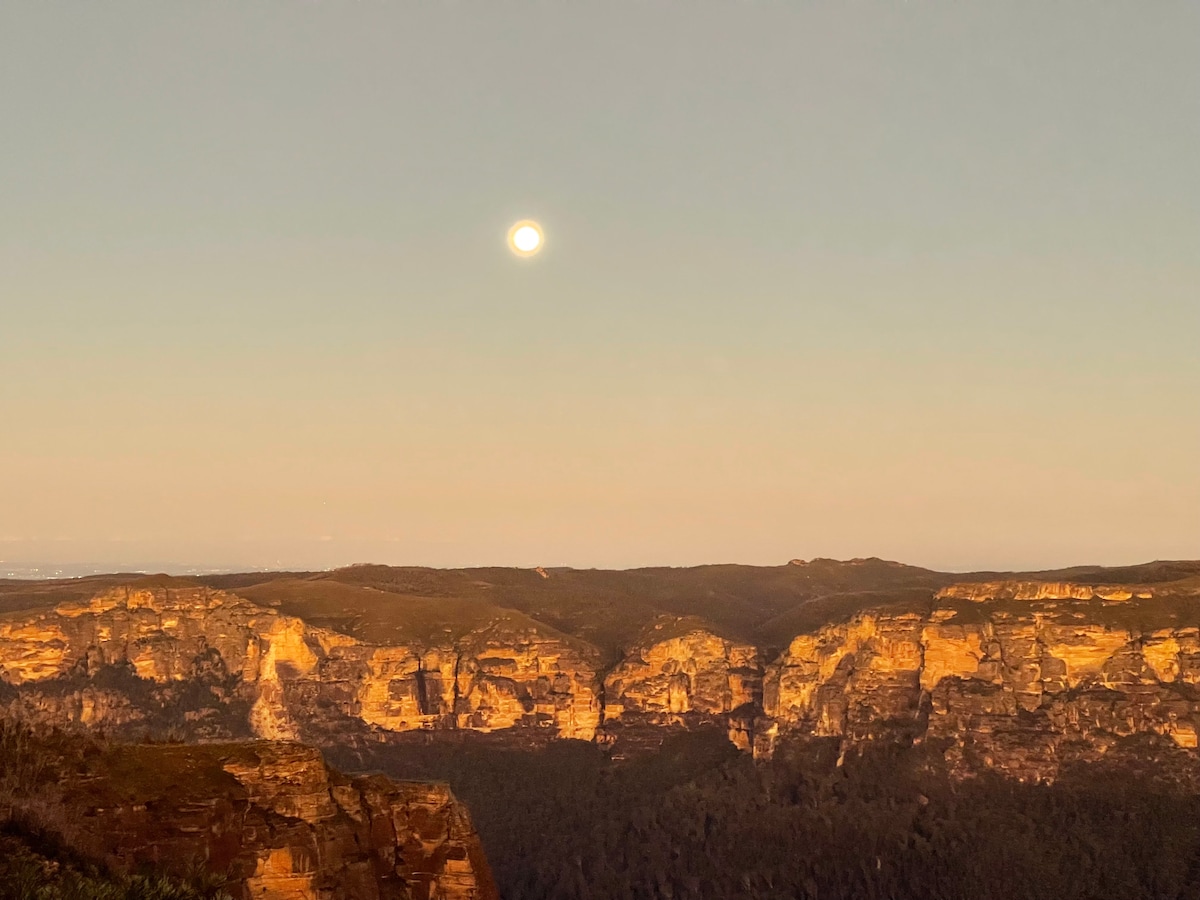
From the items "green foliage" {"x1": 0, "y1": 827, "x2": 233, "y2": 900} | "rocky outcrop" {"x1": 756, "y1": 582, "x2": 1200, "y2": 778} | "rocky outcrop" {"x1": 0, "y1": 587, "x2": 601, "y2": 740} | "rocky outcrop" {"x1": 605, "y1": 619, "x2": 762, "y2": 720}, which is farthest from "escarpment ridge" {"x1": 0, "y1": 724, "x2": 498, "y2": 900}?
"rocky outcrop" {"x1": 605, "y1": 619, "x2": 762, "y2": 720}

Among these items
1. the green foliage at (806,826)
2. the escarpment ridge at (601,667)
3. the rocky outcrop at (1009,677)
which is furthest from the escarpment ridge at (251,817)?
the escarpment ridge at (601,667)

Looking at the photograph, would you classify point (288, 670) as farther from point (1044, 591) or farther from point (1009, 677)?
point (1044, 591)

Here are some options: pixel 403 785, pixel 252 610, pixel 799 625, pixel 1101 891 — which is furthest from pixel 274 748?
pixel 799 625

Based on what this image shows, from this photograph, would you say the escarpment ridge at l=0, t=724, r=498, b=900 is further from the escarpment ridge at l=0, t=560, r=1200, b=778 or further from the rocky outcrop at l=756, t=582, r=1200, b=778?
the escarpment ridge at l=0, t=560, r=1200, b=778

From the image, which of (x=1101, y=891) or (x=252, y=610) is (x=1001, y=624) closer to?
(x=1101, y=891)

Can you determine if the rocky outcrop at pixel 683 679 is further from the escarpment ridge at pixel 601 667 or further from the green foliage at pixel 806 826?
the green foliage at pixel 806 826
